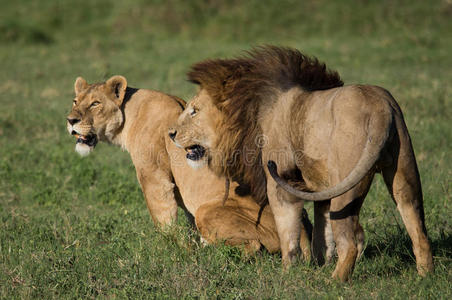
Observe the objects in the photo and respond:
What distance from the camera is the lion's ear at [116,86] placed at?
205 inches

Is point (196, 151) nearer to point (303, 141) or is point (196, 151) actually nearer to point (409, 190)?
point (303, 141)

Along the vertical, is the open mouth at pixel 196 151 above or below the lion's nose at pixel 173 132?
below

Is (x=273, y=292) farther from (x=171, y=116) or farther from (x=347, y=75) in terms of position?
(x=347, y=75)

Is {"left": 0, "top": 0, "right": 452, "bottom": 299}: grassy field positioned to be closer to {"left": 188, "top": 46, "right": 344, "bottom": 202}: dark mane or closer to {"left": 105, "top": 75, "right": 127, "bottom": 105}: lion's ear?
{"left": 188, "top": 46, "right": 344, "bottom": 202}: dark mane

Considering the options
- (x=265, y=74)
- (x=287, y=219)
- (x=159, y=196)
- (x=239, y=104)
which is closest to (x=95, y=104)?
(x=159, y=196)

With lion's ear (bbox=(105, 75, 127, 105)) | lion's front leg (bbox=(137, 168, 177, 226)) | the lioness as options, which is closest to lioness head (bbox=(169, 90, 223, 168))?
the lioness

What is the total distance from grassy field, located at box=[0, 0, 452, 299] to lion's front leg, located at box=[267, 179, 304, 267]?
121 mm

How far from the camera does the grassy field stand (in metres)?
3.88

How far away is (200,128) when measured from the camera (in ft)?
14.5

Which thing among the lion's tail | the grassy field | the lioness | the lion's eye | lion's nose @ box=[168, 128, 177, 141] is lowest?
the grassy field

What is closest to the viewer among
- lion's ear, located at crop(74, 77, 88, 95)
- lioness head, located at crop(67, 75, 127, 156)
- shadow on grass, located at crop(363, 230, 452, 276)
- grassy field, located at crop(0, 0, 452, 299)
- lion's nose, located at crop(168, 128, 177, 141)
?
grassy field, located at crop(0, 0, 452, 299)

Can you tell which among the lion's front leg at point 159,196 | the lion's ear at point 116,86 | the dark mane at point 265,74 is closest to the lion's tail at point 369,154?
the dark mane at point 265,74

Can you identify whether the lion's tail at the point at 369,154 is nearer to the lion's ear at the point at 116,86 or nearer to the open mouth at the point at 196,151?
the open mouth at the point at 196,151

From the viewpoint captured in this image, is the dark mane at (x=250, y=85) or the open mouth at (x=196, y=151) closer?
the dark mane at (x=250, y=85)
